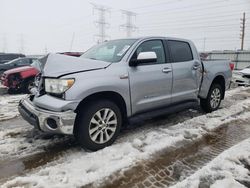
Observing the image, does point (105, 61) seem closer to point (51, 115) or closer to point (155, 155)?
point (51, 115)

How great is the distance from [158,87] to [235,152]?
1.61 m

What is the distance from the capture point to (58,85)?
3.46 metres

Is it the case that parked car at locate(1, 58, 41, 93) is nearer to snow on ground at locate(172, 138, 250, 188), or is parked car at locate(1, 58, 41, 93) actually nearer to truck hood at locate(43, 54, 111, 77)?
truck hood at locate(43, 54, 111, 77)

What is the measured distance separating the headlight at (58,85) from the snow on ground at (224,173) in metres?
1.87

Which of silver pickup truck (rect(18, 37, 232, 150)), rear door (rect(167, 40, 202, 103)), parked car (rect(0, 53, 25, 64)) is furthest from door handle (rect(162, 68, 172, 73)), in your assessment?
parked car (rect(0, 53, 25, 64))

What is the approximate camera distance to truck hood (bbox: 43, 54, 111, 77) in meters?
3.57

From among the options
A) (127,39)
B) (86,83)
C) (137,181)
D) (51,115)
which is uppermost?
(127,39)

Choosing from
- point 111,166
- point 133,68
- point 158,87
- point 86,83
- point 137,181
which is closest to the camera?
point 137,181

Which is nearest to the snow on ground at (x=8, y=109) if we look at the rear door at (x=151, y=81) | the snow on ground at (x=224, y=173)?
the rear door at (x=151, y=81)

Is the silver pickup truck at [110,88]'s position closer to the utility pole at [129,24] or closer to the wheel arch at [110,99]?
the wheel arch at [110,99]

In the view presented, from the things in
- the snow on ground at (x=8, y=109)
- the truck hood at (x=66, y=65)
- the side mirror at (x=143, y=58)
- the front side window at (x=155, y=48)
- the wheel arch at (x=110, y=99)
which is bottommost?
the snow on ground at (x=8, y=109)

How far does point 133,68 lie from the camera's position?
404 cm

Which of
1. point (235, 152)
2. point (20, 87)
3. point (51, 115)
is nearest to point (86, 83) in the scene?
point (51, 115)

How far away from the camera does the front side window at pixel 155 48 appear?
435 centimetres
